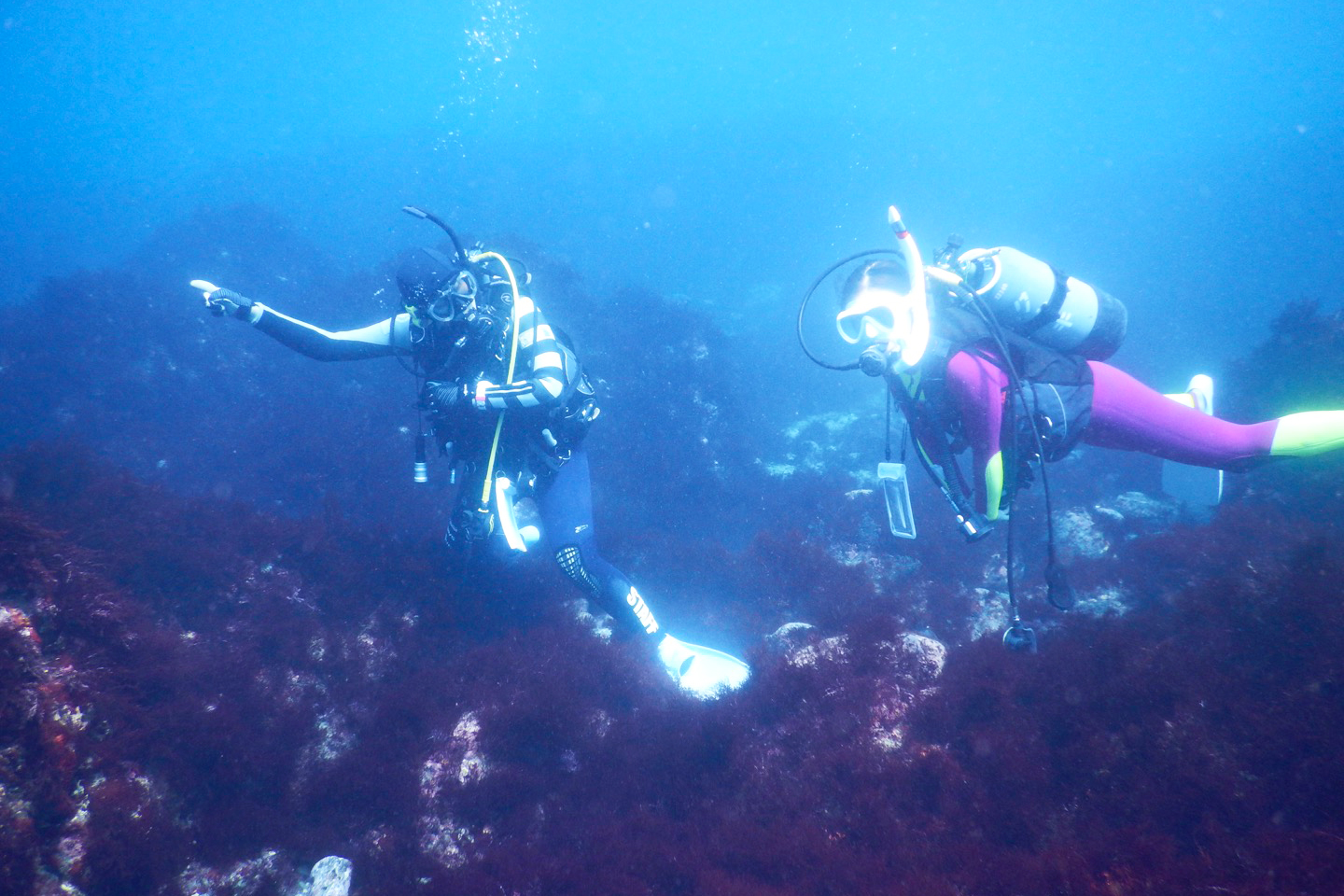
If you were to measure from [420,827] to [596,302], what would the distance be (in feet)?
40.2

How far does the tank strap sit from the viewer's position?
412 centimetres

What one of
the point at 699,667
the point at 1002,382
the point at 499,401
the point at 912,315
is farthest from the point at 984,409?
the point at 499,401

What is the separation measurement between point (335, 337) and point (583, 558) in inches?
139

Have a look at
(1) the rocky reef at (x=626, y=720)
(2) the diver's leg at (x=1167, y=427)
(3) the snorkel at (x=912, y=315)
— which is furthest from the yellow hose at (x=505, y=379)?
(2) the diver's leg at (x=1167, y=427)

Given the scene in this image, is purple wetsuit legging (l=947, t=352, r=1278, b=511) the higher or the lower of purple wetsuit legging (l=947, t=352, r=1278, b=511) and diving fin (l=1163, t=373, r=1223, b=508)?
the lower

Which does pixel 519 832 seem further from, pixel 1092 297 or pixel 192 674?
pixel 1092 297

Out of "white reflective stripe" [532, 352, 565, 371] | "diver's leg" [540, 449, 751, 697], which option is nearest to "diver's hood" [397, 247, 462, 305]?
"white reflective stripe" [532, 352, 565, 371]

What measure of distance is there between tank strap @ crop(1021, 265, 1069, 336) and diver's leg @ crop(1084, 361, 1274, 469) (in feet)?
1.91

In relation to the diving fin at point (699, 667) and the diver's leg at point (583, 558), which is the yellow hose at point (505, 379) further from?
the diving fin at point (699, 667)

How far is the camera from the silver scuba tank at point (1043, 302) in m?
4.01

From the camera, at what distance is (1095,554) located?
8000mm

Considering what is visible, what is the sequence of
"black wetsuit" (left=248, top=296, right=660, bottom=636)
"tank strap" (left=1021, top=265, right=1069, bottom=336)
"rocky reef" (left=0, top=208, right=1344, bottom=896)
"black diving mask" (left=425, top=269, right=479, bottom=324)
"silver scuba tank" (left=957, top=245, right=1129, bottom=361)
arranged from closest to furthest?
1. "rocky reef" (left=0, top=208, right=1344, bottom=896)
2. "silver scuba tank" (left=957, top=245, right=1129, bottom=361)
3. "tank strap" (left=1021, top=265, right=1069, bottom=336)
4. "black diving mask" (left=425, top=269, right=479, bottom=324)
5. "black wetsuit" (left=248, top=296, right=660, bottom=636)

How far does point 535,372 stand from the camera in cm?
518

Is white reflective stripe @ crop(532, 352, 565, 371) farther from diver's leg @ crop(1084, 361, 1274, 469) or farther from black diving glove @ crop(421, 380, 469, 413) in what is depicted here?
diver's leg @ crop(1084, 361, 1274, 469)
